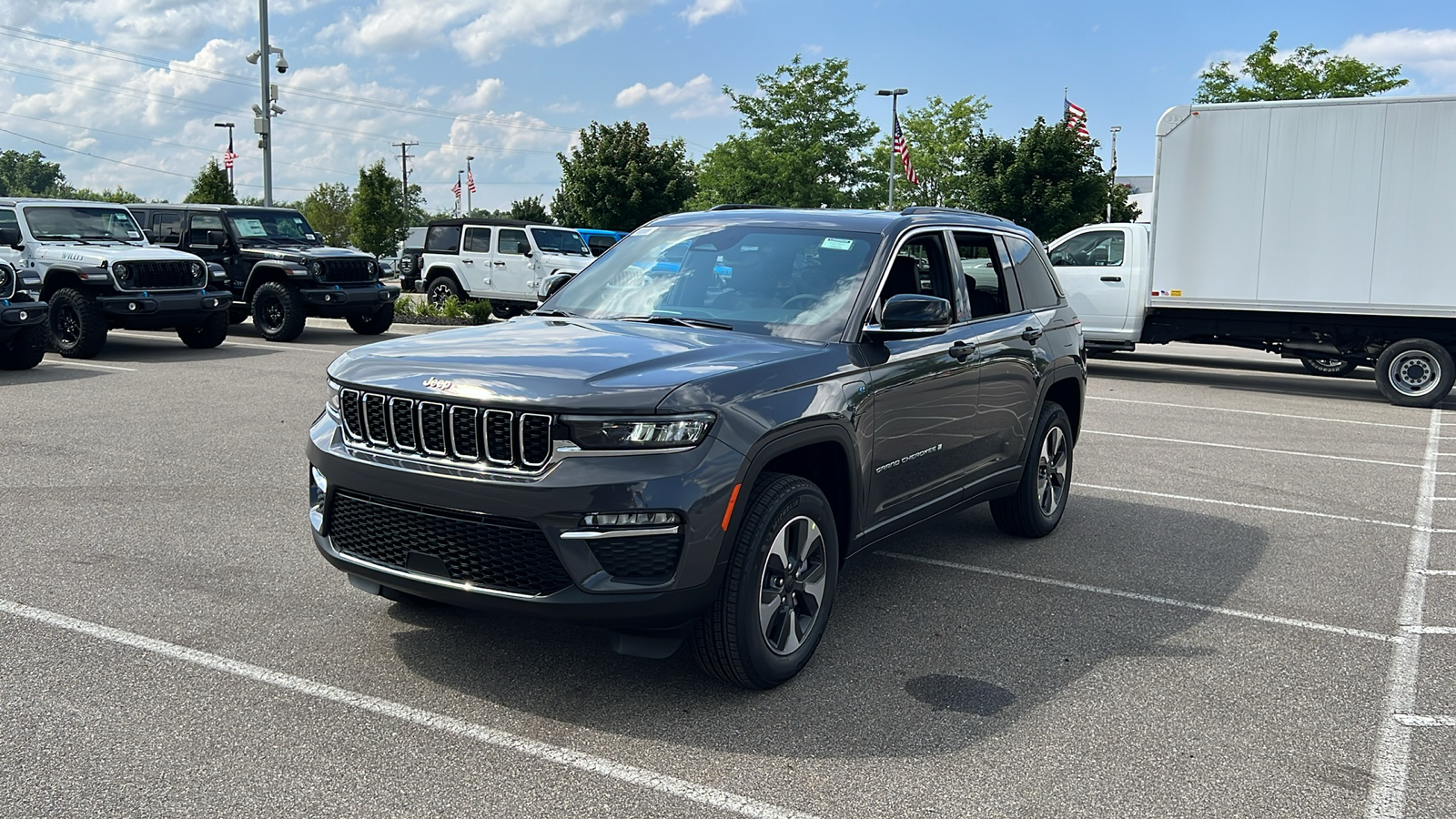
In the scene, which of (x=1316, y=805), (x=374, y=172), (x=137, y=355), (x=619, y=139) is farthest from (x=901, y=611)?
(x=374, y=172)

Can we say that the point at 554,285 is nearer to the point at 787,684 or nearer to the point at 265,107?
the point at 787,684

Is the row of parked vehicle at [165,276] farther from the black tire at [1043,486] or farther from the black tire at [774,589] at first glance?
the black tire at [774,589]

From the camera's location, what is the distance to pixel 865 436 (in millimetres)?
4680

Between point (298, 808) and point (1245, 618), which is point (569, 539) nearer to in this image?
point (298, 808)

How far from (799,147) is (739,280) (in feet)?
170

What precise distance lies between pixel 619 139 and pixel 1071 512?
41.2m

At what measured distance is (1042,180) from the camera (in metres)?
34.6

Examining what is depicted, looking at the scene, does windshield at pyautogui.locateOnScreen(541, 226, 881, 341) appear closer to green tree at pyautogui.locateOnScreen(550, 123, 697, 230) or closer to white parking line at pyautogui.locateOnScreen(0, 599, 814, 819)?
white parking line at pyautogui.locateOnScreen(0, 599, 814, 819)

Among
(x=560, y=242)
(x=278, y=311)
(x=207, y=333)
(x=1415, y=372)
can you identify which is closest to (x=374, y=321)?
(x=278, y=311)

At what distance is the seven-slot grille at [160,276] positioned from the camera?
1516 centimetres

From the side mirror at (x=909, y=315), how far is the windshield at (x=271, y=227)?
15881 millimetres

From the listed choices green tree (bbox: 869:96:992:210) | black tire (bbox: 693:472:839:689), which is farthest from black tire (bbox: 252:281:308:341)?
green tree (bbox: 869:96:992:210)

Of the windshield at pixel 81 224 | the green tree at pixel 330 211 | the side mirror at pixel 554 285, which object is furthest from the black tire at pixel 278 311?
the green tree at pixel 330 211

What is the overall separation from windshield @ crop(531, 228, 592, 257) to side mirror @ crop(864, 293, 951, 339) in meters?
18.8
